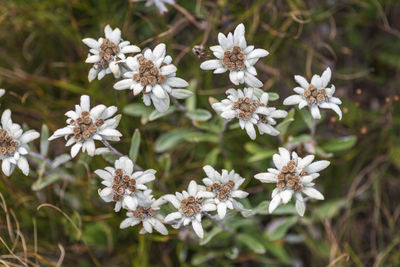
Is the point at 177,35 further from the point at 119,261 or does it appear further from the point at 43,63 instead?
the point at 119,261

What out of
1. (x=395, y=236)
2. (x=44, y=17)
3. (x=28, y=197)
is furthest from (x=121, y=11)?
(x=395, y=236)

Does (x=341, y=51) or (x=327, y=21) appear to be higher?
(x=327, y=21)

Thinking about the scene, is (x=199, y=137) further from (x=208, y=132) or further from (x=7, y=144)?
(x=7, y=144)

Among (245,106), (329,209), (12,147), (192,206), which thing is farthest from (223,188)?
(329,209)

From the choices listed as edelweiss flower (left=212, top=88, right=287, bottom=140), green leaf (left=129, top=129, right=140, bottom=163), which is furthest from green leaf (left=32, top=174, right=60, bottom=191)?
edelweiss flower (left=212, top=88, right=287, bottom=140)

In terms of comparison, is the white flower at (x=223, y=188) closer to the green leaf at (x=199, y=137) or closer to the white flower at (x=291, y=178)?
the white flower at (x=291, y=178)

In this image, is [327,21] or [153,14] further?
[327,21]
